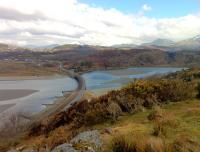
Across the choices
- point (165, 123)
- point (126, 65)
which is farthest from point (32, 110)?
point (126, 65)

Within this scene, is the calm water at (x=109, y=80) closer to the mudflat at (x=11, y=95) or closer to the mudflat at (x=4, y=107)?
the mudflat at (x=11, y=95)

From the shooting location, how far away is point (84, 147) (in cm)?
720

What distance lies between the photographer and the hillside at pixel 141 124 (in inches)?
271

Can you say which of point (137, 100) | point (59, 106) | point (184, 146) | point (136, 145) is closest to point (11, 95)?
point (59, 106)

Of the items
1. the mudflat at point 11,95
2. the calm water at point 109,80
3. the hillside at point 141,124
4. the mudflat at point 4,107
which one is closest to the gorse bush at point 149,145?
the hillside at point 141,124

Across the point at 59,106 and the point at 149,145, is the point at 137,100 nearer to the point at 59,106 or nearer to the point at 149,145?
the point at 149,145

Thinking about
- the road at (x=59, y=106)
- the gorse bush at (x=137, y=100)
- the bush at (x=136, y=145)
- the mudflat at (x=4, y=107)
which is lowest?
the mudflat at (x=4, y=107)

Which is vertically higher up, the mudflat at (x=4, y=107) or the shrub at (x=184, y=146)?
the shrub at (x=184, y=146)

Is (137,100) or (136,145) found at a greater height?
(136,145)

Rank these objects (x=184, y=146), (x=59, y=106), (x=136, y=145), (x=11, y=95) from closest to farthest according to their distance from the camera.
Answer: (x=184, y=146) < (x=136, y=145) < (x=59, y=106) < (x=11, y=95)

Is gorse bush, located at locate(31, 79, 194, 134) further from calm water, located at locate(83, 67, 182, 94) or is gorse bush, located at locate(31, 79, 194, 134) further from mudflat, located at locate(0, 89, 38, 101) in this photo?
mudflat, located at locate(0, 89, 38, 101)

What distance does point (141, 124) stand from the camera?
11.9m

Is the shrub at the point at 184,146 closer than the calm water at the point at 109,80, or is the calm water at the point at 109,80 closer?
the shrub at the point at 184,146

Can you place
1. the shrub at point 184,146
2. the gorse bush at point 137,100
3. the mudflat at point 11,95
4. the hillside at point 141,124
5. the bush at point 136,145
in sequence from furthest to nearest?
the mudflat at point 11,95, the gorse bush at point 137,100, the hillside at point 141,124, the bush at point 136,145, the shrub at point 184,146
